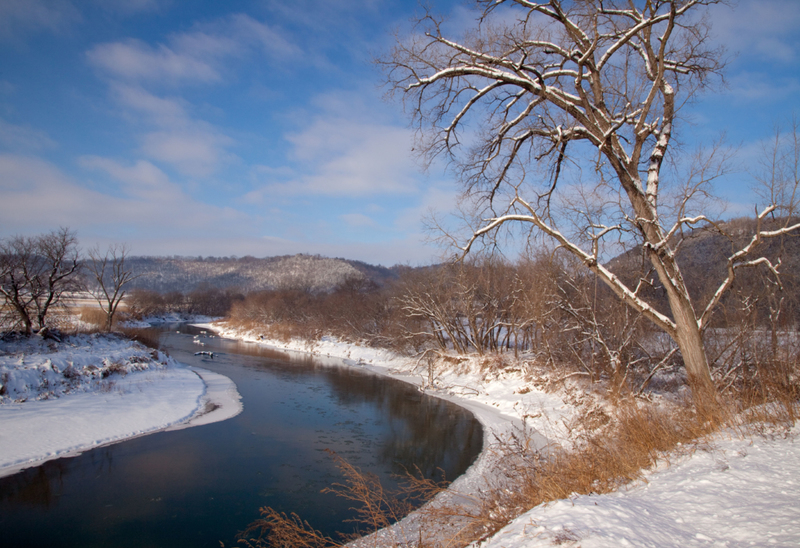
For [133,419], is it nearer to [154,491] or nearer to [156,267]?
[154,491]

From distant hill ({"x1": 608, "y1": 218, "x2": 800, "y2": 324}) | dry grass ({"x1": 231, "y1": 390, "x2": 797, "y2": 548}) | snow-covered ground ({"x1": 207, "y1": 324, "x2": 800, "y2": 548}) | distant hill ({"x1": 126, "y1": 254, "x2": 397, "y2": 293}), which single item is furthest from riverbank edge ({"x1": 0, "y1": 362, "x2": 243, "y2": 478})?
distant hill ({"x1": 126, "y1": 254, "x2": 397, "y2": 293})

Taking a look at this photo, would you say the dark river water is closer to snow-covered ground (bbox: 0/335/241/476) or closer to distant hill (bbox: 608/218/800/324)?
snow-covered ground (bbox: 0/335/241/476)

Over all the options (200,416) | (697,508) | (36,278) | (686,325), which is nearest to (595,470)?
(697,508)

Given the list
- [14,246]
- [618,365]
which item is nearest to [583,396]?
[618,365]

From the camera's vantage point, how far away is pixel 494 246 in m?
7.66

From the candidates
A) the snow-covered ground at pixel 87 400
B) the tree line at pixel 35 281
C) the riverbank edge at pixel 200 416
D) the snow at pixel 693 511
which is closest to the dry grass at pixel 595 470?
the snow at pixel 693 511

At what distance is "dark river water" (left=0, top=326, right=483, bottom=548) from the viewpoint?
265 inches

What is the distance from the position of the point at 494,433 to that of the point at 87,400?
12.9 m

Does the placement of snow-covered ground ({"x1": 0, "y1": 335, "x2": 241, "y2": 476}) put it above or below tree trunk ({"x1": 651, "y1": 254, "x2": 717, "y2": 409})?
below

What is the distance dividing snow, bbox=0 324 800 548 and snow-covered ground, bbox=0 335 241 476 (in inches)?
1.6

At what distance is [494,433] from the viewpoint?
27.9ft

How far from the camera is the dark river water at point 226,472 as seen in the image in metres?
6.72

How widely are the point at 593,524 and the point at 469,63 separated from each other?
6459 mm

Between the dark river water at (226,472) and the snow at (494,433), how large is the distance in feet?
3.13
